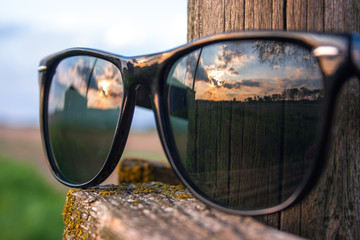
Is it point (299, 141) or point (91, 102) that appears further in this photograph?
point (91, 102)

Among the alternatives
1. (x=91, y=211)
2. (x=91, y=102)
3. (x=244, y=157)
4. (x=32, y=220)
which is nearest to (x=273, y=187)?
(x=244, y=157)

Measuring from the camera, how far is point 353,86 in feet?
1.86

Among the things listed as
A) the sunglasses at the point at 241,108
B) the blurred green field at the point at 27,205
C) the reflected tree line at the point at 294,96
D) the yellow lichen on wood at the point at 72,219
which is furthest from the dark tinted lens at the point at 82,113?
the blurred green field at the point at 27,205

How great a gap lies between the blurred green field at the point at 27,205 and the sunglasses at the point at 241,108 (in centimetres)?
298

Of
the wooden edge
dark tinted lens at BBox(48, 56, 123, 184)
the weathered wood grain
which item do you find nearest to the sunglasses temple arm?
the weathered wood grain

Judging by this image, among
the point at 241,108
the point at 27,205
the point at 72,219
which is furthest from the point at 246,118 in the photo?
the point at 27,205

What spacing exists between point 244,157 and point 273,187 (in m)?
0.09

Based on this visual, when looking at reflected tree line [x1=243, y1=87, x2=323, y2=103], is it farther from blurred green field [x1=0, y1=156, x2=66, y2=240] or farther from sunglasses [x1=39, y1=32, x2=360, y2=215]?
blurred green field [x1=0, y1=156, x2=66, y2=240]

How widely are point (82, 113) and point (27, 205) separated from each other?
352 centimetres

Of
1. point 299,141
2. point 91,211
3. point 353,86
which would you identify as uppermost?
point 353,86

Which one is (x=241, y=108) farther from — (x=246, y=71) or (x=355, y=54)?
(x=355, y=54)

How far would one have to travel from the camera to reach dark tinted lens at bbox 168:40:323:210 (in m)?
0.52

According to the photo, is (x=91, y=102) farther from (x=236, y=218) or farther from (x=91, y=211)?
(x=236, y=218)

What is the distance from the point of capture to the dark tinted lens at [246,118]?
0.52 m
